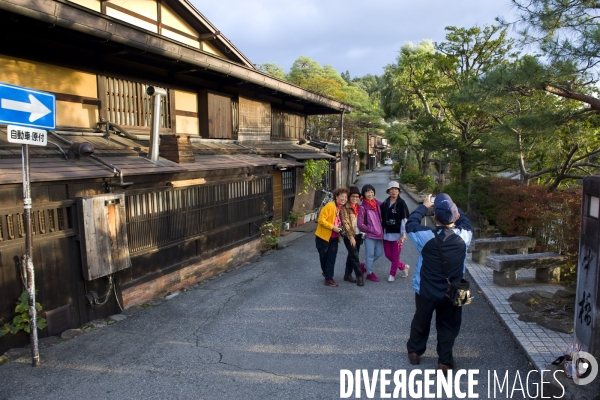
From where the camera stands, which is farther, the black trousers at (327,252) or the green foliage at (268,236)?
the green foliage at (268,236)

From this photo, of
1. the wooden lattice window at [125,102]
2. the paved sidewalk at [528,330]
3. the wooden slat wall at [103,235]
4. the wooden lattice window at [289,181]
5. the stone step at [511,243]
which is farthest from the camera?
the wooden lattice window at [289,181]

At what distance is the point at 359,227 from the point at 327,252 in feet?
2.57

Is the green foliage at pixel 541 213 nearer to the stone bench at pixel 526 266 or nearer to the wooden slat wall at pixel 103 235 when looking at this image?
the stone bench at pixel 526 266

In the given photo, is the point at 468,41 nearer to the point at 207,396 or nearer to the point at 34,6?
the point at 34,6

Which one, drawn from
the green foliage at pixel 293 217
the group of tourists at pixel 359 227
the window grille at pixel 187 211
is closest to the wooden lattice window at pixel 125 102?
the window grille at pixel 187 211

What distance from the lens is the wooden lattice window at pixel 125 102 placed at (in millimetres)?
7227

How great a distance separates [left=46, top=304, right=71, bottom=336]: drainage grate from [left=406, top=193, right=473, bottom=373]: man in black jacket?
4.38m

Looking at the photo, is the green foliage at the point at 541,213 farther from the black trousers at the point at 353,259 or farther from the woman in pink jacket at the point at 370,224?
the black trousers at the point at 353,259

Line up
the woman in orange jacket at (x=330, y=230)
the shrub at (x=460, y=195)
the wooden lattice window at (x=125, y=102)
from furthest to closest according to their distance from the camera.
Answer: the shrub at (x=460, y=195)
the wooden lattice window at (x=125, y=102)
the woman in orange jacket at (x=330, y=230)

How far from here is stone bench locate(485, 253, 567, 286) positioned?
6598 mm

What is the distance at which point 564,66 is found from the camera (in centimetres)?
671

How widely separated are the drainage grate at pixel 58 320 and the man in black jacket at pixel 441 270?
14.4 ft

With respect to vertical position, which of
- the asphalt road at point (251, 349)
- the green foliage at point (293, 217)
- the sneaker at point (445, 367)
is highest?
the green foliage at point (293, 217)

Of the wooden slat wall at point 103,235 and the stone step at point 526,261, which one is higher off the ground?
the wooden slat wall at point 103,235
